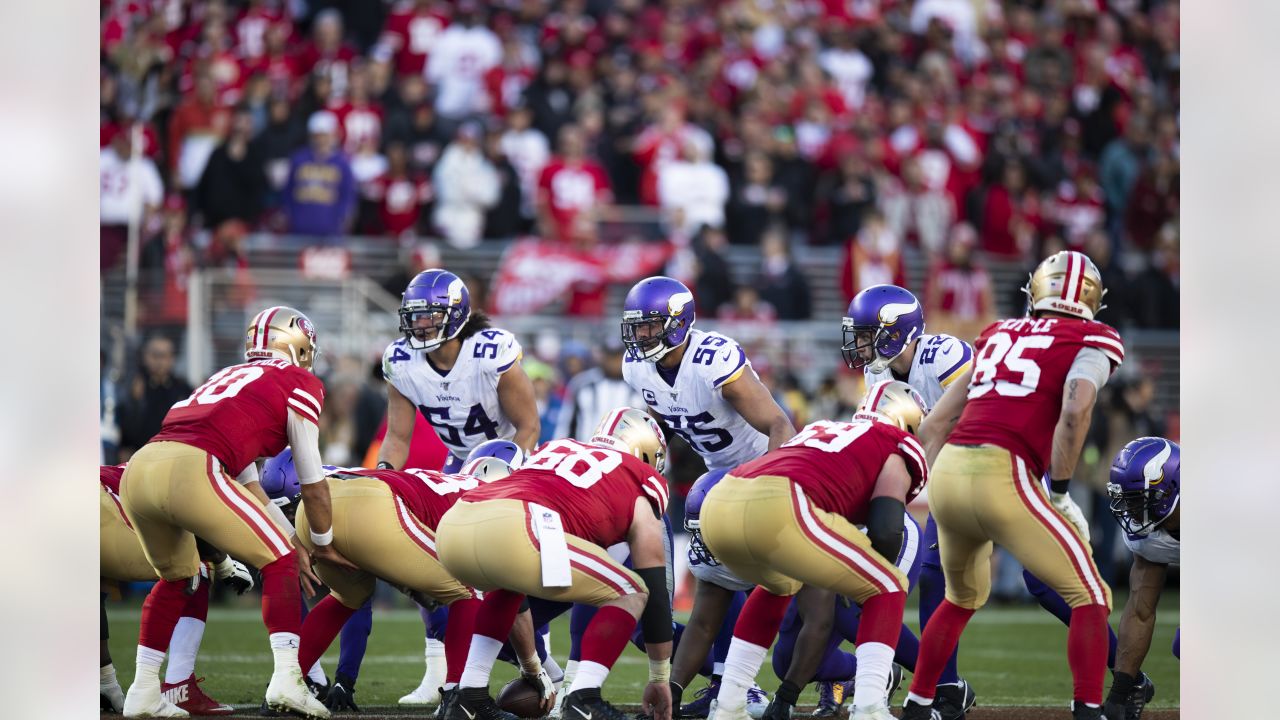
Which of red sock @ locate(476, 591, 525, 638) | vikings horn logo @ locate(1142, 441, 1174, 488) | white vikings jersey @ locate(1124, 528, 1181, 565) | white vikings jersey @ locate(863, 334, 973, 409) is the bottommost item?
red sock @ locate(476, 591, 525, 638)

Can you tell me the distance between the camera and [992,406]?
5840 millimetres

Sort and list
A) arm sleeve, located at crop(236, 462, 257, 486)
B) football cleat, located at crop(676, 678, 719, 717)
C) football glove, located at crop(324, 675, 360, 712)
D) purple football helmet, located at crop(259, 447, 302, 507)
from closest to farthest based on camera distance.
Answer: arm sleeve, located at crop(236, 462, 257, 486)
football cleat, located at crop(676, 678, 719, 717)
football glove, located at crop(324, 675, 360, 712)
purple football helmet, located at crop(259, 447, 302, 507)

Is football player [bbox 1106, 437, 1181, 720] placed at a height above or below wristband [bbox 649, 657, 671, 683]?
above

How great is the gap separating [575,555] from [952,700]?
1.90 meters

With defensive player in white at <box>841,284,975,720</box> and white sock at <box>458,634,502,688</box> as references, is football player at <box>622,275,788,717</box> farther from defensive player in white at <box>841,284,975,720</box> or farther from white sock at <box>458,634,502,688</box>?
white sock at <box>458,634,502,688</box>

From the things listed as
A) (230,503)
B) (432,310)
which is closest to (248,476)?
(230,503)

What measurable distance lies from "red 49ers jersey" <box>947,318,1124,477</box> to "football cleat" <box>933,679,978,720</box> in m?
1.27

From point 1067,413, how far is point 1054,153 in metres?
13.0

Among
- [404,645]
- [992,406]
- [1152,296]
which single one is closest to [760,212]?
[1152,296]

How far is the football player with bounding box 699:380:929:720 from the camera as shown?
5598 millimetres

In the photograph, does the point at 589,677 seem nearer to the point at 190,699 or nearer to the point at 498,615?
the point at 498,615

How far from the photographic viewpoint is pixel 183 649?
Result: 6.79m

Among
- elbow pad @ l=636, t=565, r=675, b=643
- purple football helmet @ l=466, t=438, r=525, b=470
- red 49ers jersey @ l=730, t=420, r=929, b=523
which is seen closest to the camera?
red 49ers jersey @ l=730, t=420, r=929, b=523

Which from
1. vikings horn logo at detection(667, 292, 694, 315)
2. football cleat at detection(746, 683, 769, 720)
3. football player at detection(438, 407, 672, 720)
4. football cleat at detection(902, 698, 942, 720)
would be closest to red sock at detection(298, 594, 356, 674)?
football player at detection(438, 407, 672, 720)
